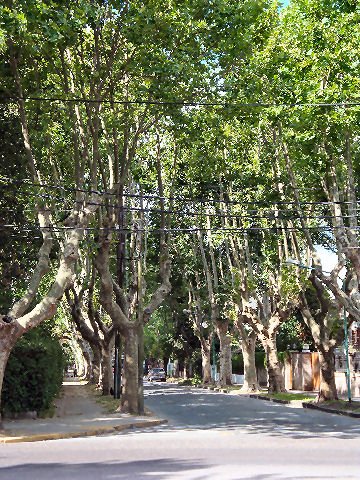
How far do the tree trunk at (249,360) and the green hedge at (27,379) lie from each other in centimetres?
1734

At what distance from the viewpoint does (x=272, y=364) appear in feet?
114

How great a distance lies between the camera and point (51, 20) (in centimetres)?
1523

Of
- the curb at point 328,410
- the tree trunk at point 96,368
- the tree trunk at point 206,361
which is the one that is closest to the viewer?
the curb at point 328,410

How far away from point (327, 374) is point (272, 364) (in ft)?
24.6

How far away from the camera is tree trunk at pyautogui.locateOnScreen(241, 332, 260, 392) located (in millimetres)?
38875

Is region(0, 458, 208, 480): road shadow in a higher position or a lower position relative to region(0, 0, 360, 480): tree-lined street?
lower

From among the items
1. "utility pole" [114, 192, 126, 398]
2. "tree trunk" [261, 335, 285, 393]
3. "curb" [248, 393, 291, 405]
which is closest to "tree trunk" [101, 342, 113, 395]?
"utility pole" [114, 192, 126, 398]

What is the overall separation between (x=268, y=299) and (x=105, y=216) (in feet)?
75.1

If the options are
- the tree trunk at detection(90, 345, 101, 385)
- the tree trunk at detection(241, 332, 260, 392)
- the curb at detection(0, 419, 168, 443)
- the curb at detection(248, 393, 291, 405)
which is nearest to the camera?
the curb at detection(0, 419, 168, 443)

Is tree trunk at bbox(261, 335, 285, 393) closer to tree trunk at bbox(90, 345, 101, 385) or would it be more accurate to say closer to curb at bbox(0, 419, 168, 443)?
tree trunk at bbox(90, 345, 101, 385)

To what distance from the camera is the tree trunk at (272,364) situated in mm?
34312

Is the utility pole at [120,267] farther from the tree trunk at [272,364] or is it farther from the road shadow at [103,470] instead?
the road shadow at [103,470]

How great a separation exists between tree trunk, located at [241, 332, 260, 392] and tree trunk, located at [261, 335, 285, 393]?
375cm

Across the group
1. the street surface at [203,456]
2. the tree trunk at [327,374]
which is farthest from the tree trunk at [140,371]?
the tree trunk at [327,374]
